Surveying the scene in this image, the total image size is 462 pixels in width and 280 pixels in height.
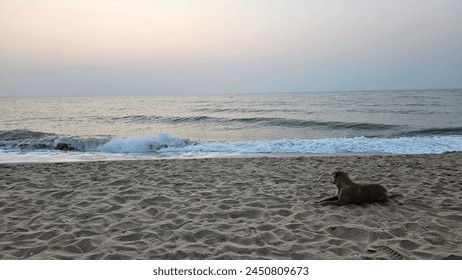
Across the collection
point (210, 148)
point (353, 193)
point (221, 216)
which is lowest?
point (210, 148)

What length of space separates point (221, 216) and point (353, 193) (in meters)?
2.06

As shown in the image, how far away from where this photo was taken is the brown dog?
4645mm

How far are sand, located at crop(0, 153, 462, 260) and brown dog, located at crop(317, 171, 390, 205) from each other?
131mm

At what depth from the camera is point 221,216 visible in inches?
166

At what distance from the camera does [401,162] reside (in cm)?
815

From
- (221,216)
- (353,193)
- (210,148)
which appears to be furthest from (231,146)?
(221,216)

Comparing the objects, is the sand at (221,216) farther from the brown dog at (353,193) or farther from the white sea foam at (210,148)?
the white sea foam at (210,148)

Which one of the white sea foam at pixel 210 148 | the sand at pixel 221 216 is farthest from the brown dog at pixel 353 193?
the white sea foam at pixel 210 148

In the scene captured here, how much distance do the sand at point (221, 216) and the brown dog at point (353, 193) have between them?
0.43ft

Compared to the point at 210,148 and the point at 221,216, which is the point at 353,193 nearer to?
the point at 221,216

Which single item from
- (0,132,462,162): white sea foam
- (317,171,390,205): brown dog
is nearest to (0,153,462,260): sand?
(317,171,390,205): brown dog

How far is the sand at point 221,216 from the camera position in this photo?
3.24 m

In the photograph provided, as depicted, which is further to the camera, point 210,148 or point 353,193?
point 210,148

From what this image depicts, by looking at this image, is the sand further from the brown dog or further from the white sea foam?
the white sea foam
